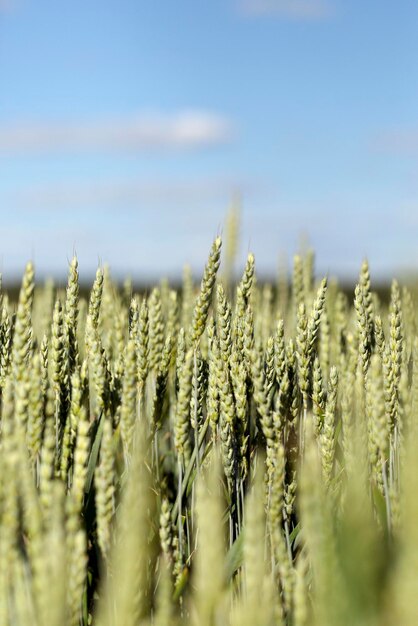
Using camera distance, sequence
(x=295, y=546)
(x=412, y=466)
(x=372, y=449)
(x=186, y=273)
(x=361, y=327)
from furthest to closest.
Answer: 1. (x=186, y=273)
2. (x=361, y=327)
3. (x=295, y=546)
4. (x=372, y=449)
5. (x=412, y=466)

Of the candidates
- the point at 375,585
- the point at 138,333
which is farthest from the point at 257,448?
the point at 375,585

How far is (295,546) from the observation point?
4.54ft

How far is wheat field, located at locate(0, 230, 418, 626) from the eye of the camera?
561mm

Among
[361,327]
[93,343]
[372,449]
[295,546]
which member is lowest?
[295,546]

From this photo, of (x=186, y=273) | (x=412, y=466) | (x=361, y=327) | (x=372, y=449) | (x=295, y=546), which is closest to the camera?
(x=412, y=466)

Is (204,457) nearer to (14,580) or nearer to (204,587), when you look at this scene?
(14,580)

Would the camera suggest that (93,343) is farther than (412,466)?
Yes

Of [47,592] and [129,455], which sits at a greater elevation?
[129,455]

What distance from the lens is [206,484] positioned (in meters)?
1.40

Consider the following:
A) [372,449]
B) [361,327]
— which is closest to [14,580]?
[372,449]

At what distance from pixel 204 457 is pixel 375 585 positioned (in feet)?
3.54

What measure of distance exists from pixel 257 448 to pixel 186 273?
2053mm

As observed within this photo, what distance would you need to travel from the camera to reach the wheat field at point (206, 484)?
561 mm

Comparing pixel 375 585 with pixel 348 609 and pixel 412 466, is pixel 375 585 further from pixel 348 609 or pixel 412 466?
pixel 412 466
